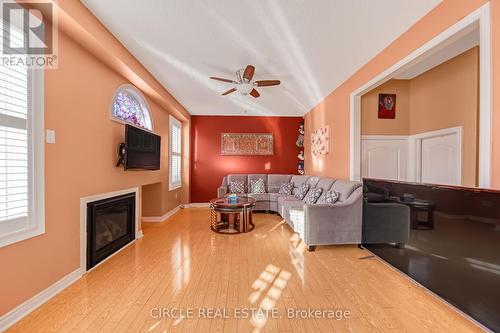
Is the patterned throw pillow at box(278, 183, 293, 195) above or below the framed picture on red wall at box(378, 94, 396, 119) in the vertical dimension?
below

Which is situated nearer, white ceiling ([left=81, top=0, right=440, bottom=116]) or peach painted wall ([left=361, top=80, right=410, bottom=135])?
white ceiling ([left=81, top=0, right=440, bottom=116])

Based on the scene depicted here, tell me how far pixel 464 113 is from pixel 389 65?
54.2 inches

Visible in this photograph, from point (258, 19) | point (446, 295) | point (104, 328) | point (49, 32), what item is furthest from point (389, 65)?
point (104, 328)

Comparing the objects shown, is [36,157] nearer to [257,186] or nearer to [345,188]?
[345,188]

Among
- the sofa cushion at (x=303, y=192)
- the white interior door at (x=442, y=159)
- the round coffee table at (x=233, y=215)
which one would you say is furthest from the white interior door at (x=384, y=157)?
the round coffee table at (x=233, y=215)

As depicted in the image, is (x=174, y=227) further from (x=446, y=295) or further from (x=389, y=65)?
(x=389, y=65)

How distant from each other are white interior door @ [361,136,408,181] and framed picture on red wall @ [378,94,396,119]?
0.41 meters

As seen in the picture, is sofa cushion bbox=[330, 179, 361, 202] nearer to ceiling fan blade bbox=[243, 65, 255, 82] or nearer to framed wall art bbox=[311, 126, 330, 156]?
framed wall art bbox=[311, 126, 330, 156]

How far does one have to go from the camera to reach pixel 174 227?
4.25 meters

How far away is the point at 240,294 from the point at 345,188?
2.31 metres

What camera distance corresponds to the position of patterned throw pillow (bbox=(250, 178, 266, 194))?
5.73m

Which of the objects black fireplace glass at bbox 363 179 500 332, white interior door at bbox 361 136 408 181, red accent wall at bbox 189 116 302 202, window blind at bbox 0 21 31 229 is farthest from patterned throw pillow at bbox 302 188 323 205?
window blind at bbox 0 21 31 229

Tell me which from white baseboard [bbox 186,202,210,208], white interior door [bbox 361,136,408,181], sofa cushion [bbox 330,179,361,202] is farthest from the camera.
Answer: white baseboard [bbox 186,202,210,208]

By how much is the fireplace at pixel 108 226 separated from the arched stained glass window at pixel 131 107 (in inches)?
48.1
